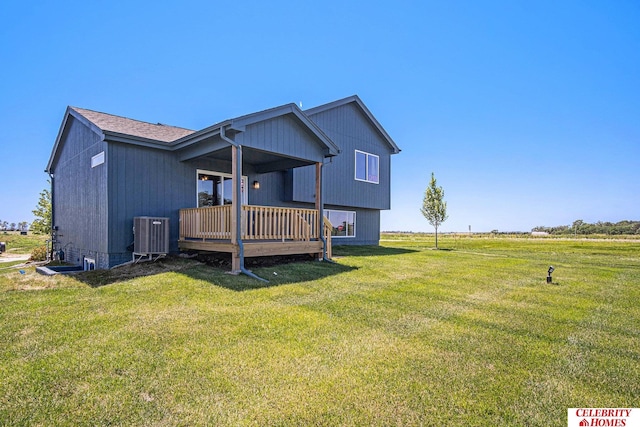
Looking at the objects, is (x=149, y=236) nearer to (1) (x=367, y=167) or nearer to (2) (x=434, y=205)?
(1) (x=367, y=167)

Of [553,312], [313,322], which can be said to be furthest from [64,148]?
[553,312]

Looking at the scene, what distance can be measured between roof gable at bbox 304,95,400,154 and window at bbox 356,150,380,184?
1.20 meters

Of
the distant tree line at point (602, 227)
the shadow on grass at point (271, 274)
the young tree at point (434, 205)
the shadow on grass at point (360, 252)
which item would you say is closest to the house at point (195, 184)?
the shadow on grass at point (271, 274)

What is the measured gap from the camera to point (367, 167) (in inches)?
618

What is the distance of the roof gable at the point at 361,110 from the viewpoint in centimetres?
1328

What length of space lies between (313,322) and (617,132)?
98.8 ft

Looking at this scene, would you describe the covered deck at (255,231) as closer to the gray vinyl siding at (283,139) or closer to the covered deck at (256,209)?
the covered deck at (256,209)

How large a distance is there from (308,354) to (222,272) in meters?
4.41

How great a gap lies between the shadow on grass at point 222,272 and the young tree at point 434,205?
1228cm

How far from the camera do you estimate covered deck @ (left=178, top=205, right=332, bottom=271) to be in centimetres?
755

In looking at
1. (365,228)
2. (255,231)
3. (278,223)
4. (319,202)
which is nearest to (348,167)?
(365,228)

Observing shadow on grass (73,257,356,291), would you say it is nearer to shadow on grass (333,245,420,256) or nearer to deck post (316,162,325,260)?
deck post (316,162,325,260)

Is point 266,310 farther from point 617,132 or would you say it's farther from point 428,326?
point 617,132

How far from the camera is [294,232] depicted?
8.65 meters
